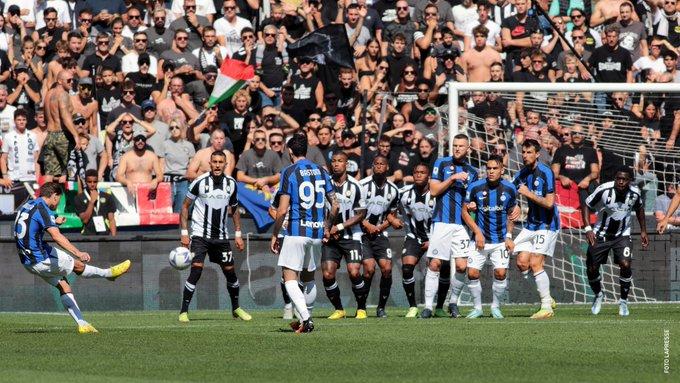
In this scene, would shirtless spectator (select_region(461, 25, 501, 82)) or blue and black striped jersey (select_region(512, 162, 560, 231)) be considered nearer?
blue and black striped jersey (select_region(512, 162, 560, 231))

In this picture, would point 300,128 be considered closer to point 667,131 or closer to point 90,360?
point 667,131

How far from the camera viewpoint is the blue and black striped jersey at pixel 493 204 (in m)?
19.3

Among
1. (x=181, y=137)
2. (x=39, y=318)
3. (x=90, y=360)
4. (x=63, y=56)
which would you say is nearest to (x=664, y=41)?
(x=181, y=137)

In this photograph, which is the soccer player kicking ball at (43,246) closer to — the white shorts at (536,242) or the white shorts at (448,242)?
the white shorts at (448,242)

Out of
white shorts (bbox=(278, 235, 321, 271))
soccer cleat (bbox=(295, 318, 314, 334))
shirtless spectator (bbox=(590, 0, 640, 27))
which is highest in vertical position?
shirtless spectator (bbox=(590, 0, 640, 27))

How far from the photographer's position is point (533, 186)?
19.7 meters

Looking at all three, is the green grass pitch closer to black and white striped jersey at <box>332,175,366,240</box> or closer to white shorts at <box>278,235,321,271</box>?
white shorts at <box>278,235,321,271</box>

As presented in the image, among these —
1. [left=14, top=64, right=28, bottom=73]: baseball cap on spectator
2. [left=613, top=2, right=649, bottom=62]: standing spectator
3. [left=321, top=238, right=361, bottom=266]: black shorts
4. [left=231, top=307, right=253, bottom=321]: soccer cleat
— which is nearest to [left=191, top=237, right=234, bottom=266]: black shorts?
[left=231, top=307, right=253, bottom=321]: soccer cleat

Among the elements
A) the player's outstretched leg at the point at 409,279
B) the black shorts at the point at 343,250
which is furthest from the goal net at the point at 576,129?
the black shorts at the point at 343,250

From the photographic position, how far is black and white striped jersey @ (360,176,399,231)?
67.4 ft

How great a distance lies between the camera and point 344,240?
20078 millimetres

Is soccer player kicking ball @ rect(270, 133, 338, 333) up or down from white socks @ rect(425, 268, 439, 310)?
up

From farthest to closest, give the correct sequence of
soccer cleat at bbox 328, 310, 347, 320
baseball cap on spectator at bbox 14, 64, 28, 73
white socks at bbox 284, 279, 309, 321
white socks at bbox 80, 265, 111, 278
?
baseball cap on spectator at bbox 14, 64, 28, 73 < soccer cleat at bbox 328, 310, 347, 320 < white socks at bbox 80, 265, 111, 278 < white socks at bbox 284, 279, 309, 321

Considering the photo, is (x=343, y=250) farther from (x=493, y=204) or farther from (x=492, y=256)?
(x=493, y=204)
